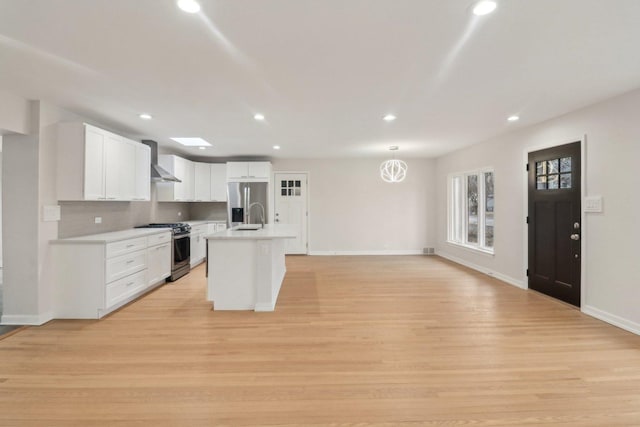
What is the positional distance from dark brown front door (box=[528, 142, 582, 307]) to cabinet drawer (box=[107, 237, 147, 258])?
5557 mm

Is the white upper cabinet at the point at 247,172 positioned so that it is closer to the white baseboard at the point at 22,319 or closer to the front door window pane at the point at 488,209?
the white baseboard at the point at 22,319

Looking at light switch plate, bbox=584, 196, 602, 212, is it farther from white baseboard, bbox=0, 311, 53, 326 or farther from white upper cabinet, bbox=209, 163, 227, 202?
white upper cabinet, bbox=209, 163, 227, 202

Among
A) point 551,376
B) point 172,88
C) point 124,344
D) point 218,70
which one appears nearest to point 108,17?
point 218,70

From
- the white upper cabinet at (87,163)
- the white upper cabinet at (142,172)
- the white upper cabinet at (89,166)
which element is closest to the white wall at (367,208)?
the white upper cabinet at (142,172)

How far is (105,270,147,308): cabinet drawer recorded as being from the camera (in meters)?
3.51

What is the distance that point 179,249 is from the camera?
17.6 ft

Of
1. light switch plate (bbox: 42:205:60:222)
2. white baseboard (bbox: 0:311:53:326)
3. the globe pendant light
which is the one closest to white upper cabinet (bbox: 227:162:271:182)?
the globe pendant light

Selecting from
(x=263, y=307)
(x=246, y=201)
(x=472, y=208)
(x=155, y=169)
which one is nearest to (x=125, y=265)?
(x=263, y=307)

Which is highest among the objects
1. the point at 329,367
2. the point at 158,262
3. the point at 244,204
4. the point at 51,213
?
the point at 244,204

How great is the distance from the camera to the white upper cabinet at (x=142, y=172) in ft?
15.0

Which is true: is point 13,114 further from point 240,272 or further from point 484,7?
point 484,7

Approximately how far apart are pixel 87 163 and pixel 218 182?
3616 millimetres

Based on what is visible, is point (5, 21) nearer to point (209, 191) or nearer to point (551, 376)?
point (551, 376)

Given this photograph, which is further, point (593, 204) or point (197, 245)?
point (197, 245)
